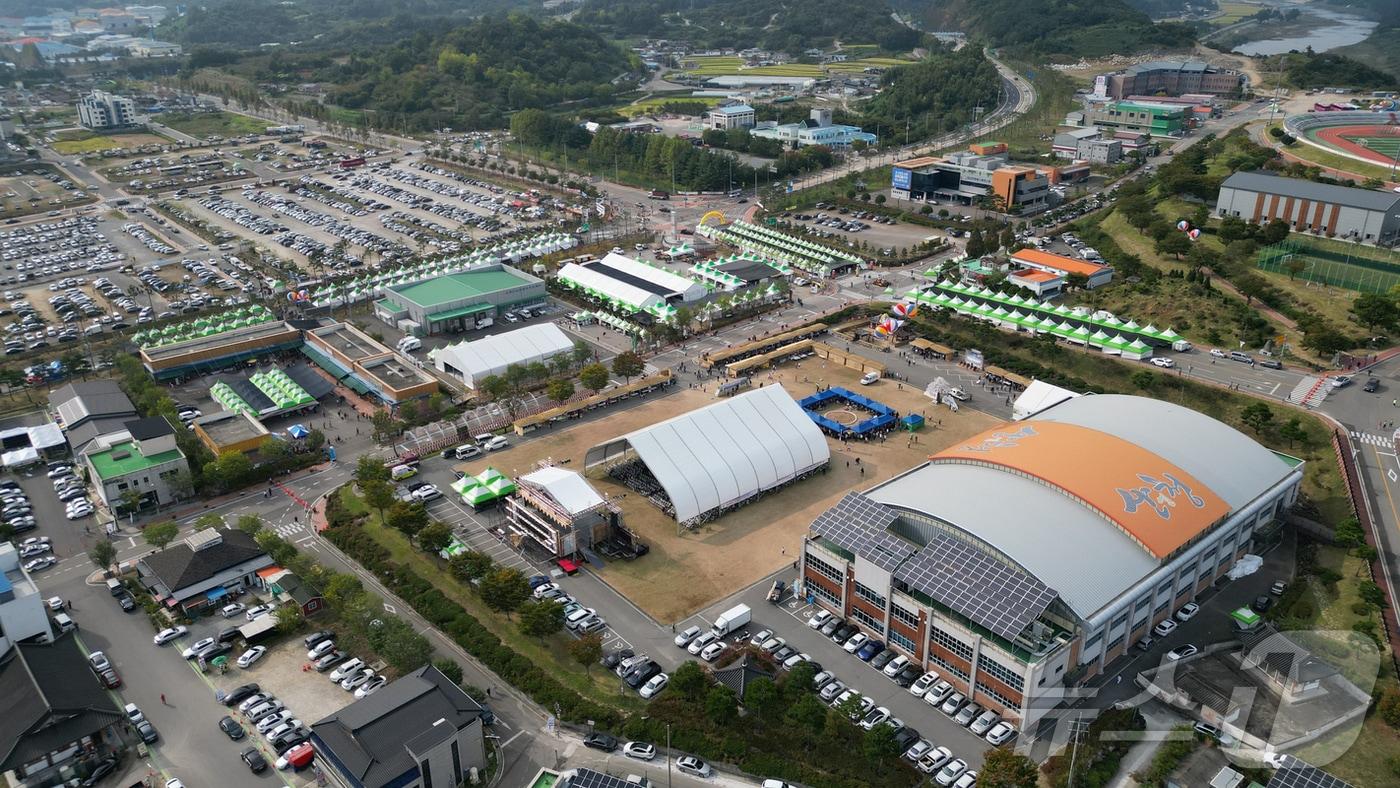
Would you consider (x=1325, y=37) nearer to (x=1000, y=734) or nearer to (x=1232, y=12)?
(x=1232, y=12)

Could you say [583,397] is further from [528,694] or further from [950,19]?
[950,19]

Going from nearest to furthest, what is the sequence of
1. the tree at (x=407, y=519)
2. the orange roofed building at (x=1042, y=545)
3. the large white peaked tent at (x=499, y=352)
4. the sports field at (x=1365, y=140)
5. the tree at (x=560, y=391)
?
1. the orange roofed building at (x=1042, y=545)
2. the tree at (x=407, y=519)
3. the tree at (x=560, y=391)
4. the large white peaked tent at (x=499, y=352)
5. the sports field at (x=1365, y=140)

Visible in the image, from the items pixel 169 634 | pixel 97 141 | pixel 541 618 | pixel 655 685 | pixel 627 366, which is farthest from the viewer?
pixel 97 141

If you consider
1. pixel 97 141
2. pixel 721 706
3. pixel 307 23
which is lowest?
pixel 721 706

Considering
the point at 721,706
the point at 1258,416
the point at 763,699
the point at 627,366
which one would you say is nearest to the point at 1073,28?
the point at 1258,416

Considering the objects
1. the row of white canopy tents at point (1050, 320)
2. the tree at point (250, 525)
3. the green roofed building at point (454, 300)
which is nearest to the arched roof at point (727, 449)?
the tree at point (250, 525)

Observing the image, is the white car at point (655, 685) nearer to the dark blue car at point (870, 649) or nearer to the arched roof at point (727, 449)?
the dark blue car at point (870, 649)
